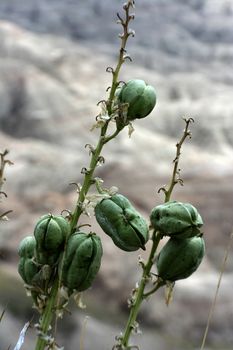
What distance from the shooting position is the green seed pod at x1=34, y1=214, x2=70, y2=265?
0.55 metres

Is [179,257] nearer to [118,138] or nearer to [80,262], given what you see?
[80,262]

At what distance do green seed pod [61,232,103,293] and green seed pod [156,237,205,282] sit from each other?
5 cm

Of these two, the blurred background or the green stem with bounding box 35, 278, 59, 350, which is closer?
the green stem with bounding box 35, 278, 59, 350

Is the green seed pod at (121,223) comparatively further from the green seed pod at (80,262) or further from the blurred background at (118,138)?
the blurred background at (118,138)

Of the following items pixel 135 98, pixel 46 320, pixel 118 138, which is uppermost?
pixel 118 138

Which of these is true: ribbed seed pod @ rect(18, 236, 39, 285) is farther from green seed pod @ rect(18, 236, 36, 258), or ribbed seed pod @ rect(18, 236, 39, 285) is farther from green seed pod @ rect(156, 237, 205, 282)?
green seed pod @ rect(156, 237, 205, 282)

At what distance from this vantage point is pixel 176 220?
21.9 inches

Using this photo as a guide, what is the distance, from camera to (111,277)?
349cm

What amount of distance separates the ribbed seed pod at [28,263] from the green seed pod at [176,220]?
103 millimetres

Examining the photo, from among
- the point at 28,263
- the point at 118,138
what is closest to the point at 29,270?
the point at 28,263

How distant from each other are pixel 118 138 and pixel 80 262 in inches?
166

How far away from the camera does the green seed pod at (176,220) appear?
0.56 metres

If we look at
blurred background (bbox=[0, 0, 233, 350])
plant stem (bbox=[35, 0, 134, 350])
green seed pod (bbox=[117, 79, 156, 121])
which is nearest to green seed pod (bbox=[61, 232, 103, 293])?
plant stem (bbox=[35, 0, 134, 350])

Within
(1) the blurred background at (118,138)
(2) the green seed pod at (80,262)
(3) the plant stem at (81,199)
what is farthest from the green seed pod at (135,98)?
(1) the blurred background at (118,138)
